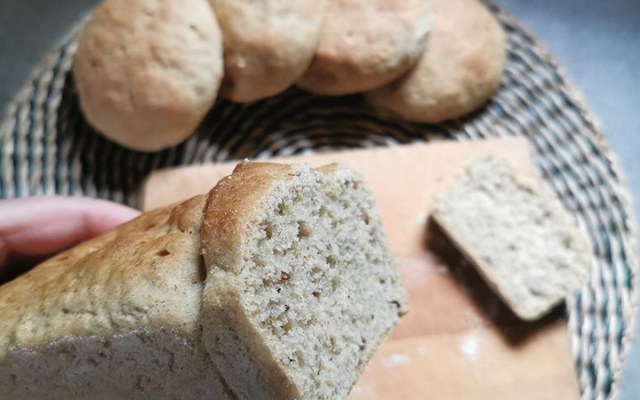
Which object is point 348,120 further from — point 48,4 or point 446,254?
point 48,4

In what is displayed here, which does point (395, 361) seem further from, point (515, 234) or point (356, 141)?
point (356, 141)

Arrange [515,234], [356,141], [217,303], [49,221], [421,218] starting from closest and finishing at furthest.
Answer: [217,303] < [49,221] < [515,234] < [421,218] < [356,141]

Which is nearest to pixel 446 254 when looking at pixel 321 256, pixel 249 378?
pixel 321 256

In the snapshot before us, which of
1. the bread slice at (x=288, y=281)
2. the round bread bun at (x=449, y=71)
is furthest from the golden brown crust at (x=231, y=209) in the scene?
the round bread bun at (x=449, y=71)

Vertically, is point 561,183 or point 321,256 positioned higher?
point 321,256

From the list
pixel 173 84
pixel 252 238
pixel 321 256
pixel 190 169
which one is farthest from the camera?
pixel 190 169

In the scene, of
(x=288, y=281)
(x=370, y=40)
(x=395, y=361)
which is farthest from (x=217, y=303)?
(x=370, y=40)
